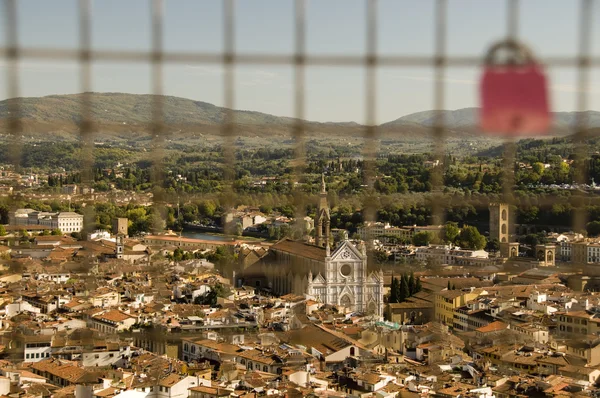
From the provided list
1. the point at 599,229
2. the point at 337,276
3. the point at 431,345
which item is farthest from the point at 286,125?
the point at 431,345

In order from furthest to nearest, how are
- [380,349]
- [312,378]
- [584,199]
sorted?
[380,349]
[312,378]
[584,199]

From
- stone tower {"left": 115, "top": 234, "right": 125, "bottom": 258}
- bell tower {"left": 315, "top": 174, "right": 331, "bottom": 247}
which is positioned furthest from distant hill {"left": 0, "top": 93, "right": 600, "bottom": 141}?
stone tower {"left": 115, "top": 234, "right": 125, "bottom": 258}

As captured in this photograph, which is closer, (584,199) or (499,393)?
(584,199)

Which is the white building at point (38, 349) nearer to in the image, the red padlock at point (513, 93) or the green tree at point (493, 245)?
the green tree at point (493, 245)

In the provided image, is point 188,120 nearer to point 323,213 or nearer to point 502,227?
point 502,227

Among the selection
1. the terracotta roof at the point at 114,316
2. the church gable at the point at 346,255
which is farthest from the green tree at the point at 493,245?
the church gable at the point at 346,255

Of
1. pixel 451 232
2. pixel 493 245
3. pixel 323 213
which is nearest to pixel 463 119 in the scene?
pixel 493 245

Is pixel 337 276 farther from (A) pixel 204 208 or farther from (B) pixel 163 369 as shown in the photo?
(A) pixel 204 208
